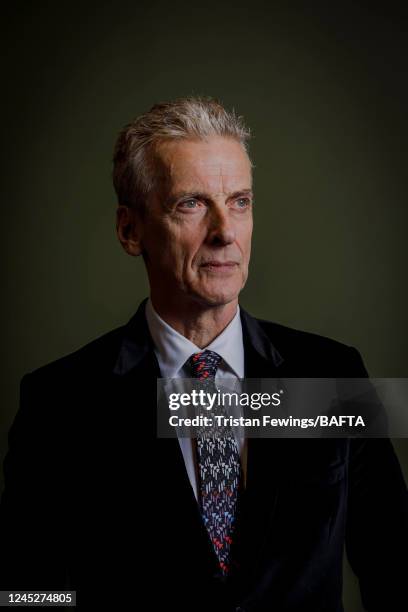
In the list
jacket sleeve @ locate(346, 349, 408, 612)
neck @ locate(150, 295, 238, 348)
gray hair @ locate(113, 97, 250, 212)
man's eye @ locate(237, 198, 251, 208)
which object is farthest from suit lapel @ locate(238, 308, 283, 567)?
gray hair @ locate(113, 97, 250, 212)

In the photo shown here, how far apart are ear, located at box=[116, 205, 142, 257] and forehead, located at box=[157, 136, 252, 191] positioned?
177 millimetres

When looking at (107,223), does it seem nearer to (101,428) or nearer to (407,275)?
(101,428)

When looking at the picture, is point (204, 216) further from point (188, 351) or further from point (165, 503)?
point (165, 503)

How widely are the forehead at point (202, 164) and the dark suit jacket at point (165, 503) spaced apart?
37cm

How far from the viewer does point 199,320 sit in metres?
1.64

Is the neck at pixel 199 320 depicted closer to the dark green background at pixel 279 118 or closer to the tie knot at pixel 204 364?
the tie knot at pixel 204 364

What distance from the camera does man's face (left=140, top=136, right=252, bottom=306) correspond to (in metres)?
1.54

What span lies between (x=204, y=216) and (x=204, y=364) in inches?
13.4

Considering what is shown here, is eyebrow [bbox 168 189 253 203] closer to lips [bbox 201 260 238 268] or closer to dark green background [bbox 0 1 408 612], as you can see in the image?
lips [bbox 201 260 238 268]

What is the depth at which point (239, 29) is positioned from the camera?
200 centimetres

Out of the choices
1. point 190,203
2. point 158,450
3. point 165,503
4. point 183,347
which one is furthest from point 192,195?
point 165,503

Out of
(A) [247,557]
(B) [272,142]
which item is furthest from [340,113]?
(A) [247,557]

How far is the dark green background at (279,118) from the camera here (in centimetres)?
198

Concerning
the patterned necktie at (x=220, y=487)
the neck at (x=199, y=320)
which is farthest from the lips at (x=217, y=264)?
the patterned necktie at (x=220, y=487)
